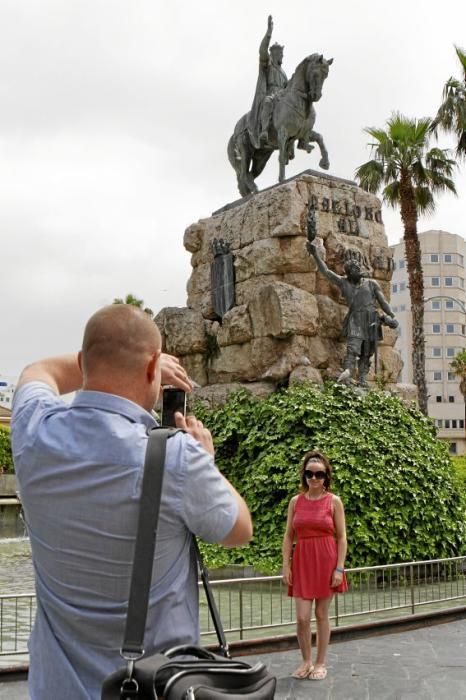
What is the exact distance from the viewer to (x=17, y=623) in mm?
6945

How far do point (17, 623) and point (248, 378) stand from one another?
7.55 metres

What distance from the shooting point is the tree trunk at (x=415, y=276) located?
80.3ft

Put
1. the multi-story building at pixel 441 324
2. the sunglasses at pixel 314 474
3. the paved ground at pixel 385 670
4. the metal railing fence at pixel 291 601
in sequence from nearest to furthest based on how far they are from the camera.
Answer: the paved ground at pixel 385 670 → the sunglasses at pixel 314 474 → the metal railing fence at pixel 291 601 → the multi-story building at pixel 441 324

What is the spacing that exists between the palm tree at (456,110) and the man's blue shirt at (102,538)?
24.2 meters

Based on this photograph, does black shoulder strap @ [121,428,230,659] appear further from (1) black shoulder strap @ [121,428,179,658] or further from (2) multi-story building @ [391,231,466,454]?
(2) multi-story building @ [391,231,466,454]

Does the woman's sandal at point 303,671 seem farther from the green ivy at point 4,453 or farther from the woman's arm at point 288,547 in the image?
the green ivy at point 4,453

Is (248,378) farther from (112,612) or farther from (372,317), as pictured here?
(112,612)

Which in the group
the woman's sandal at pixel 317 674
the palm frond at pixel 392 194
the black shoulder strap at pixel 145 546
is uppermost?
the palm frond at pixel 392 194

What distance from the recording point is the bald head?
2.22 metres

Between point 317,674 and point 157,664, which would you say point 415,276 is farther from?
point 157,664

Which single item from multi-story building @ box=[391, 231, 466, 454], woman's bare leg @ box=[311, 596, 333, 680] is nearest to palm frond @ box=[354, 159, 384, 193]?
woman's bare leg @ box=[311, 596, 333, 680]

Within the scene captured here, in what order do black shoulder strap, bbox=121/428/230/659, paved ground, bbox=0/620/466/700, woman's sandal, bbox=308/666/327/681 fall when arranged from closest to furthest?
black shoulder strap, bbox=121/428/230/659 → paved ground, bbox=0/620/466/700 → woman's sandal, bbox=308/666/327/681

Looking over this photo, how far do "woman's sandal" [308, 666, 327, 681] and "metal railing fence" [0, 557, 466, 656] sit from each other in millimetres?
980

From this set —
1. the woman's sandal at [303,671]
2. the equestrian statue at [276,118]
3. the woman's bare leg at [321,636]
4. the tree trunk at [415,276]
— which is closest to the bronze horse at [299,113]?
the equestrian statue at [276,118]
